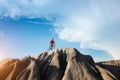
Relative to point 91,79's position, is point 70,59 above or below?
above

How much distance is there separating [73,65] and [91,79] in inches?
267

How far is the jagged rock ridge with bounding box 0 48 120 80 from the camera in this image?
2504 inches

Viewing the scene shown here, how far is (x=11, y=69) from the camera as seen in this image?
67.2 metres

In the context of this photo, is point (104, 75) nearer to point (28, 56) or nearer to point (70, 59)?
point (70, 59)

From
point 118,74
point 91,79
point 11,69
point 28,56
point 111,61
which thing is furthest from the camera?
point 111,61

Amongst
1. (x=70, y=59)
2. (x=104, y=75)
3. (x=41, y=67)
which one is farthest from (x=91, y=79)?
(x=41, y=67)

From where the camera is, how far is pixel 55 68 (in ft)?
219

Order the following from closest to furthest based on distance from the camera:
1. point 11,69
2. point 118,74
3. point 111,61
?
point 11,69 → point 118,74 → point 111,61

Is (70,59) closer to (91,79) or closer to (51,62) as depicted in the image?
(51,62)

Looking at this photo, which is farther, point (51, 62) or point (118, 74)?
point (118, 74)

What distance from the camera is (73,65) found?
67250 millimetres

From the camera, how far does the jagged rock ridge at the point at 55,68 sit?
6359 cm

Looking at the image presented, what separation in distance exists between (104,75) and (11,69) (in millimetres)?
24027

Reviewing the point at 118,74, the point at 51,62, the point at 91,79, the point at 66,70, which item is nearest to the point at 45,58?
the point at 51,62
